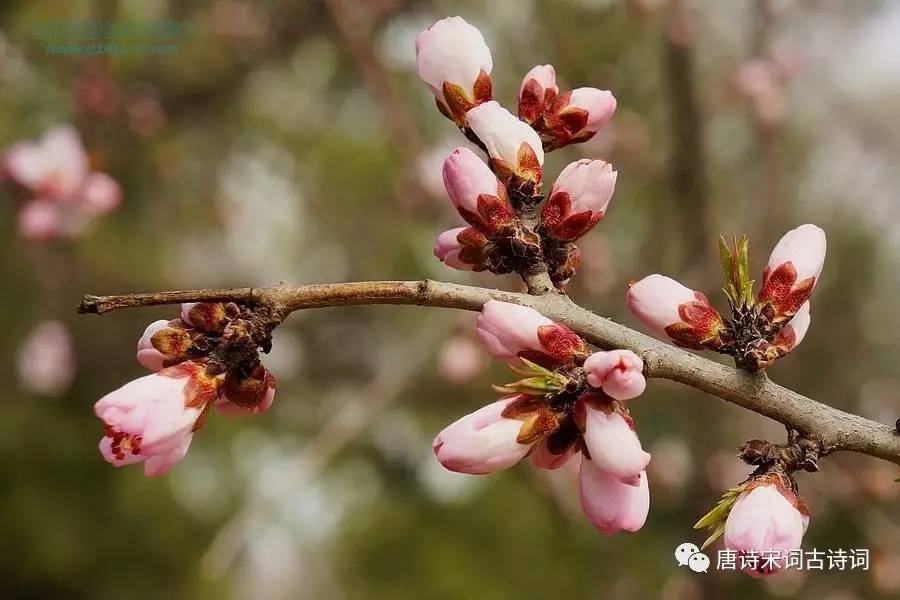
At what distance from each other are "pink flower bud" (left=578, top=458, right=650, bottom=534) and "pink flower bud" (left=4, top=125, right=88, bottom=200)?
1274 millimetres

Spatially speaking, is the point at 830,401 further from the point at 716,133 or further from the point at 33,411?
the point at 33,411

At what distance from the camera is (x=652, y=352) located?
1.37 ft

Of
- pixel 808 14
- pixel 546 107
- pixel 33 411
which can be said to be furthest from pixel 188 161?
pixel 546 107

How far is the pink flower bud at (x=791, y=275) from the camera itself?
18.5 inches

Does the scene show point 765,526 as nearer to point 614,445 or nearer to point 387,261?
point 614,445

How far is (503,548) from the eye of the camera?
2572mm

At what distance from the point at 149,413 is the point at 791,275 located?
1.28 feet

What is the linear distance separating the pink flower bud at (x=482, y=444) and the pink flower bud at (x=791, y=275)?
0.60 feet

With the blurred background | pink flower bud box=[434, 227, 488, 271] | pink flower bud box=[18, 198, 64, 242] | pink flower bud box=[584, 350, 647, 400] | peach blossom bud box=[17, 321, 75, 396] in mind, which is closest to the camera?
pink flower bud box=[584, 350, 647, 400]

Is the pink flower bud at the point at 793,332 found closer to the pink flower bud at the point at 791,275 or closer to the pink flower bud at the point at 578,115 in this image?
the pink flower bud at the point at 791,275

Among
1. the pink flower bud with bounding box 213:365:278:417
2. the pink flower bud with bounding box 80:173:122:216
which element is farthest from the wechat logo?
the pink flower bud with bounding box 80:173:122:216

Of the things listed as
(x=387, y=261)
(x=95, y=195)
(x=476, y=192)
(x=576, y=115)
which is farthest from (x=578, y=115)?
(x=387, y=261)

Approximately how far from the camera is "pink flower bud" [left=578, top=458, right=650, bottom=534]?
1.44 feet

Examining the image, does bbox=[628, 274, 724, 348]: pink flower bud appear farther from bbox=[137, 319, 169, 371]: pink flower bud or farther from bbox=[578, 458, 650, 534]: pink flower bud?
bbox=[137, 319, 169, 371]: pink flower bud
